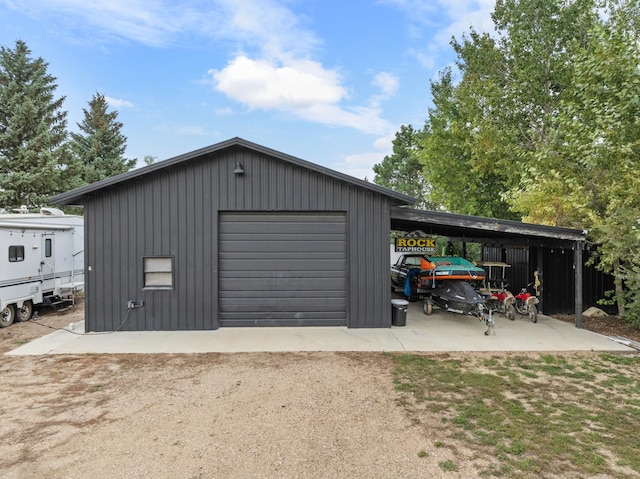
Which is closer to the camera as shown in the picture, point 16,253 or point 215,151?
point 215,151

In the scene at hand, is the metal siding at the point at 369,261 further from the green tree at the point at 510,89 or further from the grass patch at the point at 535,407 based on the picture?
the green tree at the point at 510,89

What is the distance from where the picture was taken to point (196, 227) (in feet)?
26.3

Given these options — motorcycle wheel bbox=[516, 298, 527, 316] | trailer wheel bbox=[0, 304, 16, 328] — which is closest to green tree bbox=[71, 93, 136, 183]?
trailer wheel bbox=[0, 304, 16, 328]

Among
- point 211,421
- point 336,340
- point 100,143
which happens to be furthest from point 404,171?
point 211,421

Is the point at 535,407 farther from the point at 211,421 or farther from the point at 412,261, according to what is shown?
the point at 412,261

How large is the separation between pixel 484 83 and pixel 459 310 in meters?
11.9

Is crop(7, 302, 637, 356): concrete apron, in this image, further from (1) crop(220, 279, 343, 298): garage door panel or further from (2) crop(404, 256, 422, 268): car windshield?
(2) crop(404, 256, 422, 268): car windshield

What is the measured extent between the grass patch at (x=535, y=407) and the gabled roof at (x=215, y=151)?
3425 mm

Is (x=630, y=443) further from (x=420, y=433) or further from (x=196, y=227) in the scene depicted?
(x=196, y=227)

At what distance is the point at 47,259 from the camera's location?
994 centimetres

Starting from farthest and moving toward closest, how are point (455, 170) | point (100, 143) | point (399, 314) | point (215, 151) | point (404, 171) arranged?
point (404, 171), point (100, 143), point (455, 170), point (399, 314), point (215, 151)

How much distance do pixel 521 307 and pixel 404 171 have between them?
21.8m

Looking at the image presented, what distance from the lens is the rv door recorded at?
9.73 metres

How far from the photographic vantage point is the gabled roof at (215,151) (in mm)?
7535
